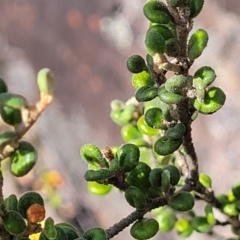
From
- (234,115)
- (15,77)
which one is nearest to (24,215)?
(234,115)

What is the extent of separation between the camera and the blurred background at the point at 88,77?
5.24 feet

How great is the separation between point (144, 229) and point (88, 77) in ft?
4.62

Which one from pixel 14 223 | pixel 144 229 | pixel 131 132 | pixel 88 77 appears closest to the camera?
pixel 14 223

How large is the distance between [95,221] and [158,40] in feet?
4.71

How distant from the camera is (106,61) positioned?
1.89 meters

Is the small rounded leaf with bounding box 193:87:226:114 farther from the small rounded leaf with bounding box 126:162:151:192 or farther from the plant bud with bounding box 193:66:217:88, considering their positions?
the small rounded leaf with bounding box 126:162:151:192

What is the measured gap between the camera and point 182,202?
57cm

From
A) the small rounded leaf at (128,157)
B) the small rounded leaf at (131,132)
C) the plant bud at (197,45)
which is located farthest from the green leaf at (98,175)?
the small rounded leaf at (131,132)

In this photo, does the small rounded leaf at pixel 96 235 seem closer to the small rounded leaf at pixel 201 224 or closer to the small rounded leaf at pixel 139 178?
the small rounded leaf at pixel 139 178

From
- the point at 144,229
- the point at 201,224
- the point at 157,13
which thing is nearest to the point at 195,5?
the point at 157,13

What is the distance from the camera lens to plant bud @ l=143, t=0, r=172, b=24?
0.50m

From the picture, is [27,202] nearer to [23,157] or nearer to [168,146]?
[23,157]

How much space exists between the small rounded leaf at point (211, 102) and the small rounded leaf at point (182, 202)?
0.12m

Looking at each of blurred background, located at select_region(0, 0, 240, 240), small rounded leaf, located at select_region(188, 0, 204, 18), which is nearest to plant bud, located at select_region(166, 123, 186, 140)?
small rounded leaf, located at select_region(188, 0, 204, 18)
